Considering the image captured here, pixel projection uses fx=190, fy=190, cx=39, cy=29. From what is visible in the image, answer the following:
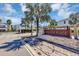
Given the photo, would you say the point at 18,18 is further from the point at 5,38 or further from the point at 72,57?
the point at 72,57

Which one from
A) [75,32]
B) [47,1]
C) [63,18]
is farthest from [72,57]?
[47,1]

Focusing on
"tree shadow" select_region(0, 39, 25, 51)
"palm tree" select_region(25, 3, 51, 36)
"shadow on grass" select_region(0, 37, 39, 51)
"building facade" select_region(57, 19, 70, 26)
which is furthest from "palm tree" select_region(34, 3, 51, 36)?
"tree shadow" select_region(0, 39, 25, 51)

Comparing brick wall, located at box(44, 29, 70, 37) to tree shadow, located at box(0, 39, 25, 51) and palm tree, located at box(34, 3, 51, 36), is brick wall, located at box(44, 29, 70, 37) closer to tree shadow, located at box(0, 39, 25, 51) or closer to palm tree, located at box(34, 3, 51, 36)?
palm tree, located at box(34, 3, 51, 36)

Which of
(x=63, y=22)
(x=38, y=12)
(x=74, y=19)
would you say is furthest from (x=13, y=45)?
(x=74, y=19)

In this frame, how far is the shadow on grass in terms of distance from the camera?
3.20 m

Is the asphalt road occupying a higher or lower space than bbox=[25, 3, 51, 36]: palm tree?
lower

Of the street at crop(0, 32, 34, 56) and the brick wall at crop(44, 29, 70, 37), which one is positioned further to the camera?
the brick wall at crop(44, 29, 70, 37)

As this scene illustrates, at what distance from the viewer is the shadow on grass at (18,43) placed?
3.20 m

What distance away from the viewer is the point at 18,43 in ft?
10.6

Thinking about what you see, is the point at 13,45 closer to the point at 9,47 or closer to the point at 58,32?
the point at 9,47

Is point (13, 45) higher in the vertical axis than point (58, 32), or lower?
lower

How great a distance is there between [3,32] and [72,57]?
1.21 m

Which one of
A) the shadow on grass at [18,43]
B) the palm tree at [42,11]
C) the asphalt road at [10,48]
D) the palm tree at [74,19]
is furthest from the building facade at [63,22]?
the asphalt road at [10,48]

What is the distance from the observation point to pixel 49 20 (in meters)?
3.19
